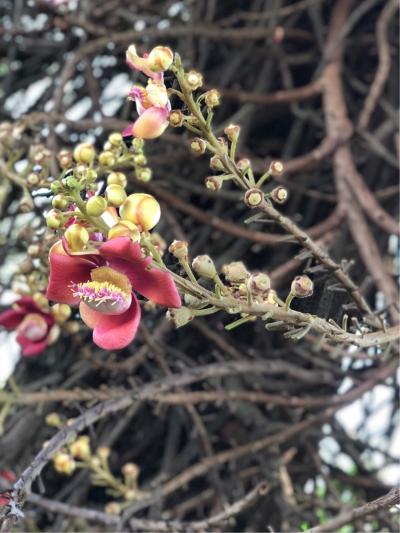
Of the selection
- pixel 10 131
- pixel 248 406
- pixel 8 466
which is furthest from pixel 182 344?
pixel 10 131

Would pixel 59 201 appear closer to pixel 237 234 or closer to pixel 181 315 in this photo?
pixel 181 315

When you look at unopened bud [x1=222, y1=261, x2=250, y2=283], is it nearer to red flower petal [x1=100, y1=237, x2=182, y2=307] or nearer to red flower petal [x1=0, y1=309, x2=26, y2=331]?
red flower petal [x1=100, y1=237, x2=182, y2=307]

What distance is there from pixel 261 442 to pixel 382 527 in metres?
0.15

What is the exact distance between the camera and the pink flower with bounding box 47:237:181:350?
45 cm

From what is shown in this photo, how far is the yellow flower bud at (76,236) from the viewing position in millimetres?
437

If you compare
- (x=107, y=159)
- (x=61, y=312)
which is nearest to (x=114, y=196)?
(x=107, y=159)

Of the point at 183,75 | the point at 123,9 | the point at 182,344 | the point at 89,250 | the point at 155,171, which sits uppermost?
the point at 123,9

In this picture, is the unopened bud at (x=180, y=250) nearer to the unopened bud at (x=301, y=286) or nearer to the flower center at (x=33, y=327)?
the unopened bud at (x=301, y=286)

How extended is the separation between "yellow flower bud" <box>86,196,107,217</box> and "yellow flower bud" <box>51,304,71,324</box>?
0.64 ft

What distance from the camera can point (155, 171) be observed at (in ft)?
3.24

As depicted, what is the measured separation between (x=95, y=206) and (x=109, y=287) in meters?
0.06

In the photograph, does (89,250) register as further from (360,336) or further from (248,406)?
(248,406)

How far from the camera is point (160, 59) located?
1.54 feet

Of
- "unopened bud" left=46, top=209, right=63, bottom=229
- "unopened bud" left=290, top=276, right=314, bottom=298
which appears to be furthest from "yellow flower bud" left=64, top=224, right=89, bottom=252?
"unopened bud" left=290, top=276, right=314, bottom=298
